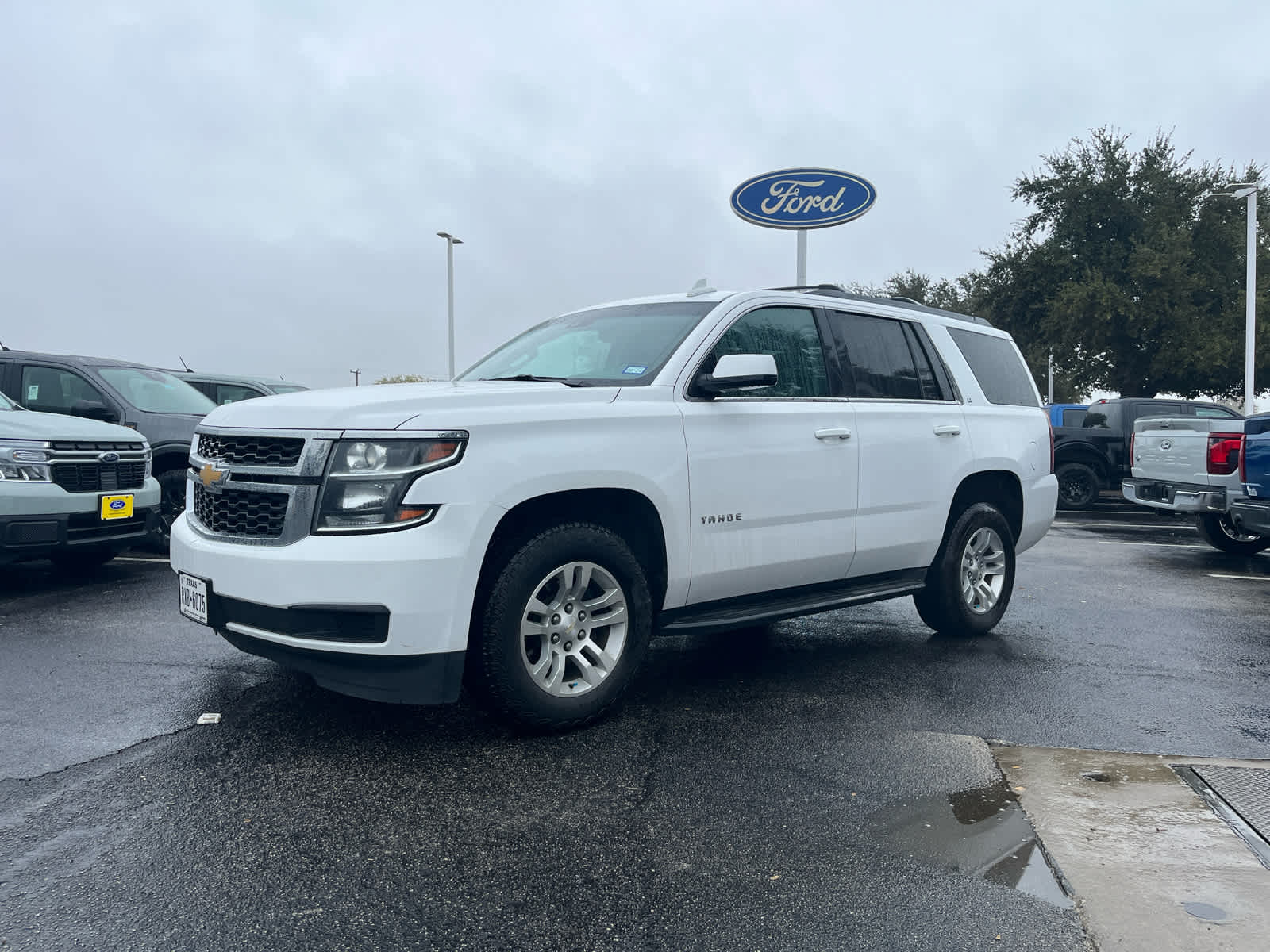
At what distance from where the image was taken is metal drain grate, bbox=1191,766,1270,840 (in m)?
3.25

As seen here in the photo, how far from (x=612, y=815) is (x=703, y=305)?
98.7 inches

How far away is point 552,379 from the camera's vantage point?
4.55 metres

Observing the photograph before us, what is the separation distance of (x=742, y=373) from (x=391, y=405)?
148 cm

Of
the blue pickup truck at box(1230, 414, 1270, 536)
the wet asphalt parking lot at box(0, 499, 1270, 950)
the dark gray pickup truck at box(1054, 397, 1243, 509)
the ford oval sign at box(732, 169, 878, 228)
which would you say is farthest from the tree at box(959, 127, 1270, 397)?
the wet asphalt parking lot at box(0, 499, 1270, 950)

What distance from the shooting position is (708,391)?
4.32 m

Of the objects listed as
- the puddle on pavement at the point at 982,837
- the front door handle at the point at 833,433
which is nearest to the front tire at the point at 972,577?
the front door handle at the point at 833,433

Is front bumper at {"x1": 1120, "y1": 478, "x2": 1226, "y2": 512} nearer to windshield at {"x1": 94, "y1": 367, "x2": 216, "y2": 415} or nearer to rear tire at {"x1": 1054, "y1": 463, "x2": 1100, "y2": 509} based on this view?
rear tire at {"x1": 1054, "y1": 463, "x2": 1100, "y2": 509}

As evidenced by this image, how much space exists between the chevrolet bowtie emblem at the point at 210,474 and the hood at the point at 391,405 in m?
0.18

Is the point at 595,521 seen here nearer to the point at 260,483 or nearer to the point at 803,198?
the point at 260,483

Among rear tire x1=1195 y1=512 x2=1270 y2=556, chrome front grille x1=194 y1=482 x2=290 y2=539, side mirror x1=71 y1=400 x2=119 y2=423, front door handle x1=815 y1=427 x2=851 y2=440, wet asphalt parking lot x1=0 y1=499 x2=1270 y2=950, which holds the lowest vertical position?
wet asphalt parking lot x1=0 y1=499 x2=1270 y2=950

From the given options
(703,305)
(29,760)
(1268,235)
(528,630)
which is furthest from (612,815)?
(1268,235)

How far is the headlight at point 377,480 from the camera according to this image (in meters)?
3.49

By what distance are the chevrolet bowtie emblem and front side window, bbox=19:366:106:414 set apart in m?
5.76

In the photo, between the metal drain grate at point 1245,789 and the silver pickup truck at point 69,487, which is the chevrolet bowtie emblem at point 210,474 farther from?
the metal drain grate at point 1245,789
